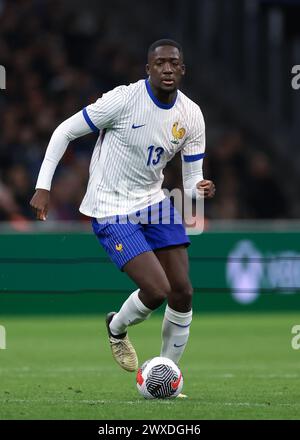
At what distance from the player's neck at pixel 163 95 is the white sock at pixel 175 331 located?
1582mm

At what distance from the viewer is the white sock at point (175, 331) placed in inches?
383

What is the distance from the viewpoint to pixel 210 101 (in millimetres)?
24297

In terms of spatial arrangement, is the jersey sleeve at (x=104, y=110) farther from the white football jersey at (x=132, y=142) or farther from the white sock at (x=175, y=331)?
the white sock at (x=175, y=331)

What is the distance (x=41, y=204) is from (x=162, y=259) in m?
1.07

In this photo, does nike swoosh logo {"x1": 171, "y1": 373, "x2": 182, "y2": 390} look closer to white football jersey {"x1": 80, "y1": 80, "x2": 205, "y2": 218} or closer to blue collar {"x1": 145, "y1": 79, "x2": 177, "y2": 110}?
white football jersey {"x1": 80, "y1": 80, "x2": 205, "y2": 218}

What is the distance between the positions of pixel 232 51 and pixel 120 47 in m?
2.11

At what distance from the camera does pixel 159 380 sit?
9211mm

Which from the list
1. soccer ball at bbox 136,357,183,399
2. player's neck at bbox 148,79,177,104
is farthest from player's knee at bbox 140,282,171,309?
player's neck at bbox 148,79,177,104

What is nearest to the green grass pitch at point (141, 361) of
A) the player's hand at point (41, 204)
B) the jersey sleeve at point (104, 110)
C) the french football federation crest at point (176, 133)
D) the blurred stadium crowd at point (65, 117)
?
the player's hand at point (41, 204)

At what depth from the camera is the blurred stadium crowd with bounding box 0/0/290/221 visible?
64.2ft

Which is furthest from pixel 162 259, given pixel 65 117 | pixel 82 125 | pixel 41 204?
pixel 65 117

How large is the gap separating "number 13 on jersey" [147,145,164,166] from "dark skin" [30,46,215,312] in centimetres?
36

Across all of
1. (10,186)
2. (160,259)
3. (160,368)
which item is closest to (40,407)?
(160,368)

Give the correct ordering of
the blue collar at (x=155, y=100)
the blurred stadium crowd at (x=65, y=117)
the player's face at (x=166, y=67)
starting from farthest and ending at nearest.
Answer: the blurred stadium crowd at (x=65, y=117) < the blue collar at (x=155, y=100) < the player's face at (x=166, y=67)
